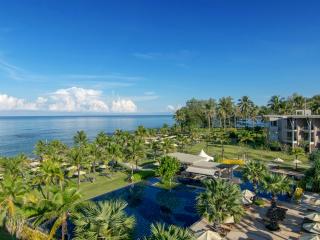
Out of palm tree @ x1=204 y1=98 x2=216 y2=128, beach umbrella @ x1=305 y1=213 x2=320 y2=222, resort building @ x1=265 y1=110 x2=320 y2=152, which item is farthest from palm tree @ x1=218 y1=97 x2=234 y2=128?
beach umbrella @ x1=305 y1=213 x2=320 y2=222

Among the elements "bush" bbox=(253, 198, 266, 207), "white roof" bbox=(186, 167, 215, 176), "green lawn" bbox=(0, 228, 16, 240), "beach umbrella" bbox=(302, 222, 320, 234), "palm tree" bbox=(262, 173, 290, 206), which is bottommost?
"green lawn" bbox=(0, 228, 16, 240)

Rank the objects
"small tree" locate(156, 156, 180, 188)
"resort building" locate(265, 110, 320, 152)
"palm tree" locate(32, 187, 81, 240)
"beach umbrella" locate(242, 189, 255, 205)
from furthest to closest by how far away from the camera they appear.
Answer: "resort building" locate(265, 110, 320, 152), "small tree" locate(156, 156, 180, 188), "beach umbrella" locate(242, 189, 255, 205), "palm tree" locate(32, 187, 81, 240)

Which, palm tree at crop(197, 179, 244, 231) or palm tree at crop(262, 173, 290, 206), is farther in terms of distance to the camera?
palm tree at crop(262, 173, 290, 206)

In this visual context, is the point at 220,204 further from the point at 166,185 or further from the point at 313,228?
the point at 166,185

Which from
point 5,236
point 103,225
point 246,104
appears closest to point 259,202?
point 103,225

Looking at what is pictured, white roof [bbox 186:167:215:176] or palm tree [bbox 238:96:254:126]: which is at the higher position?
palm tree [bbox 238:96:254:126]

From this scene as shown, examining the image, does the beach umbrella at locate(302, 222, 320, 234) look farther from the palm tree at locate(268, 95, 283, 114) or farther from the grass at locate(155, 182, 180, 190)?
the palm tree at locate(268, 95, 283, 114)

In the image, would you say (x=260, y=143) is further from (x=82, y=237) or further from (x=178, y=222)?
(x=82, y=237)
